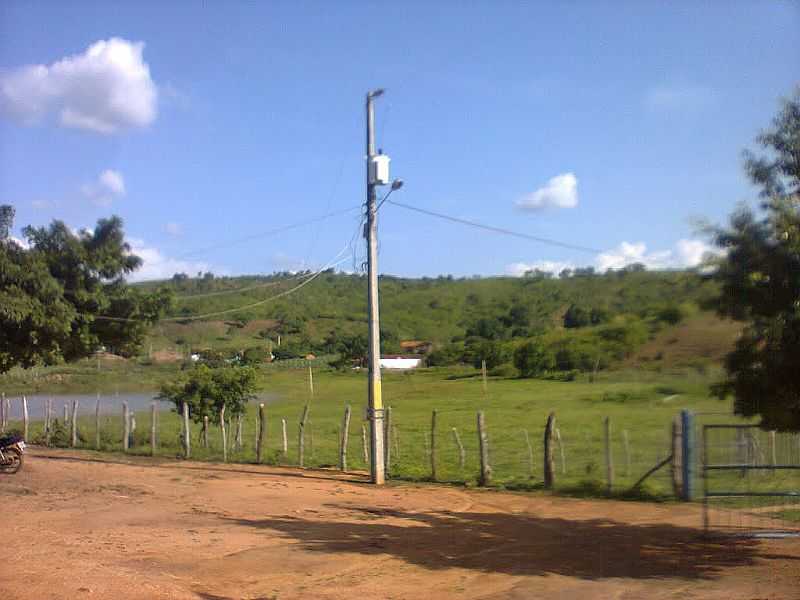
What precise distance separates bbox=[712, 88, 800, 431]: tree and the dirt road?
236 cm

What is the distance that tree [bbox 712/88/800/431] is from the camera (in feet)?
30.5

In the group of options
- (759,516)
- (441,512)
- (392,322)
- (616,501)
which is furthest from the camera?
(392,322)

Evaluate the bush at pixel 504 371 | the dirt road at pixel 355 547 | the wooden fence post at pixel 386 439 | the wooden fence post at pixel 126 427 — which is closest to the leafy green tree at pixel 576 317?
the dirt road at pixel 355 547

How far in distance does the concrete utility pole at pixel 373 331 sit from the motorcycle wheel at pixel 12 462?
28.7 ft

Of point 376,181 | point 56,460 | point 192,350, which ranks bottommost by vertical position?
point 56,460

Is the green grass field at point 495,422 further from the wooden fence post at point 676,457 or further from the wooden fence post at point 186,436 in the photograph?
the wooden fence post at point 186,436

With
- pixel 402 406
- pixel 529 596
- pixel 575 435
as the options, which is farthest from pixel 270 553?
pixel 402 406

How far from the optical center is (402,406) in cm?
4109

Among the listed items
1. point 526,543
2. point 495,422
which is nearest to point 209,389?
point 495,422

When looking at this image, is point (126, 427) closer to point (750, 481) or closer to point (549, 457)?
point (549, 457)

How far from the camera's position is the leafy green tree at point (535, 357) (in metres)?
12.8

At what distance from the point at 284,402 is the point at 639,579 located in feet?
90.1

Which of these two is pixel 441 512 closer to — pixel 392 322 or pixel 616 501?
pixel 616 501

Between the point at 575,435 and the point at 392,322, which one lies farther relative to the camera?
the point at 392,322
